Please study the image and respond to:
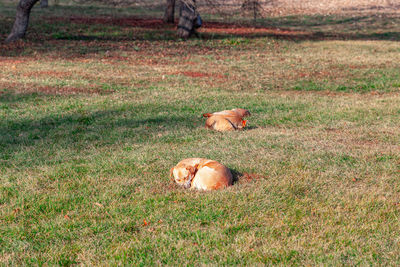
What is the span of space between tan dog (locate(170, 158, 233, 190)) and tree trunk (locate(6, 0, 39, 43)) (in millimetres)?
15282

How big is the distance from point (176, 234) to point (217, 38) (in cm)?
1806

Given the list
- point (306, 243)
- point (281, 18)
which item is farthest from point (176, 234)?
point (281, 18)

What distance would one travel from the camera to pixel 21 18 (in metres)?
18.2

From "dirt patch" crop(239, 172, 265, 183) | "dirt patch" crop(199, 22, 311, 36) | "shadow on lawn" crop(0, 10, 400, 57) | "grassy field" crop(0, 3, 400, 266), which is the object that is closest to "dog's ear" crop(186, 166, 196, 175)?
"grassy field" crop(0, 3, 400, 266)

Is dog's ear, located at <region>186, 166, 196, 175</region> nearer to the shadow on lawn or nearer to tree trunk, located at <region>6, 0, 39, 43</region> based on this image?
the shadow on lawn

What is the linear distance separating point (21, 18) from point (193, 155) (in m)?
14.8

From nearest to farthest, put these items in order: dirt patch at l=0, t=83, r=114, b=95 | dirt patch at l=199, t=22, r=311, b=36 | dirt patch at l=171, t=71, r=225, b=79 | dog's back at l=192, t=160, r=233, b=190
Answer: dog's back at l=192, t=160, r=233, b=190
dirt patch at l=0, t=83, r=114, b=95
dirt patch at l=171, t=71, r=225, b=79
dirt patch at l=199, t=22, r=311, b=36

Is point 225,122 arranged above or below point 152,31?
above

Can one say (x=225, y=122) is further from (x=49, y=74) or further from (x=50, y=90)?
(x=49, y=74)

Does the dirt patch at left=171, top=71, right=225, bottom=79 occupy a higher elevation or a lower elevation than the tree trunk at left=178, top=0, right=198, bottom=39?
lower

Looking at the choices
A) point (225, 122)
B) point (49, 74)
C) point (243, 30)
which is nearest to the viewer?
point (225, 122)

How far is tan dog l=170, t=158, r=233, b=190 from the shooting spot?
486cm

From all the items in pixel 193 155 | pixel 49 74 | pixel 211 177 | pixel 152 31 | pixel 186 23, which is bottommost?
pixel 152 31

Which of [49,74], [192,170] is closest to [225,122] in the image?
[192,170]
